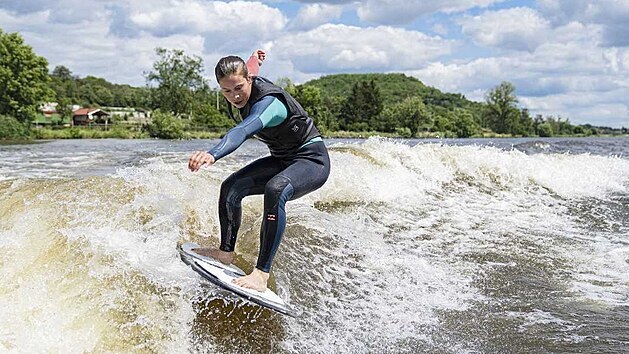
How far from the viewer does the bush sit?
51.9m

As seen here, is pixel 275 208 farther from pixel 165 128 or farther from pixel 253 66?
pixel 165 128

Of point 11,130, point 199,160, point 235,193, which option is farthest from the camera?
point 11,130

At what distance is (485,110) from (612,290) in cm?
11399

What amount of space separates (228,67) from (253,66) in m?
0.91

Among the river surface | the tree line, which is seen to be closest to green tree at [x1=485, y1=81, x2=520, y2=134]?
the tree line

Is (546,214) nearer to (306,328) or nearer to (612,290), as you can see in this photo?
(612,290)

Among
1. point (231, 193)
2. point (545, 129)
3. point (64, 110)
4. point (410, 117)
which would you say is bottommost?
point (64, 110)

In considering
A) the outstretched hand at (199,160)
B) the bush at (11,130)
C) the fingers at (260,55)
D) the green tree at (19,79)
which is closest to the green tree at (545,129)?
the green tree at (19,79)

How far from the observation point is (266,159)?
5.53 m

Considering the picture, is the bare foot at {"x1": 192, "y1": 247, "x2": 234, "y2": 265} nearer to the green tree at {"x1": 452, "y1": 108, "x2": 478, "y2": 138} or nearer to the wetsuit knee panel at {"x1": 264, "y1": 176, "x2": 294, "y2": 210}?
the wetsuit knee panel at {"x1": 264, "y1": 176, "x2": 294, "y2": 210}

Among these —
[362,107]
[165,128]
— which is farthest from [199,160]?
[362,107]

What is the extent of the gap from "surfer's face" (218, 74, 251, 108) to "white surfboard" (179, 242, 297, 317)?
1.43 m

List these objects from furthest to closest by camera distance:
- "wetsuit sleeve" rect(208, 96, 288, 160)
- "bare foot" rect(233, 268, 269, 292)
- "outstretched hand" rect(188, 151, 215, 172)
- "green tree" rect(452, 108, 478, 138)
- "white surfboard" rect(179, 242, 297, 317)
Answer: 1. "green tree" rect(452, 108, 478, 138)
2. "bare foot" rect(233, 268, 269, 292)
3. "white surfboard" rect(179, 242, 297, 317)
4. "wetsuit sleeve" rect(208, 96, 288, 160)
5. "outstretched hand" rect(188, 151, 215, 172)

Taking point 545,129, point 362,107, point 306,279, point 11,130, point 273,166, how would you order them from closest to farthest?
point 273,166, point 306,279, point 11,130, point 545,129, point 362,107
